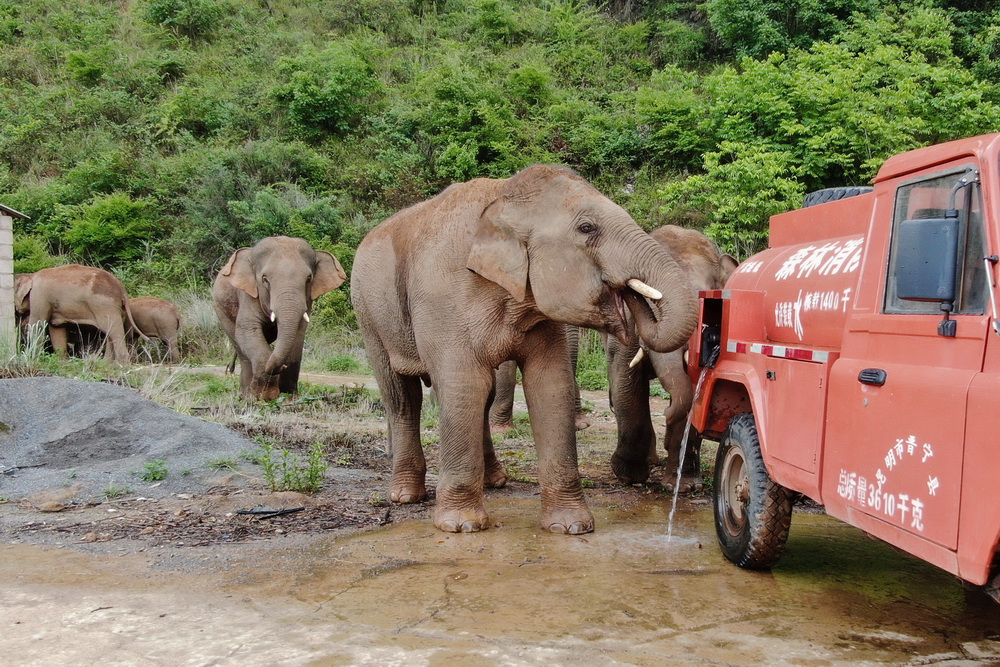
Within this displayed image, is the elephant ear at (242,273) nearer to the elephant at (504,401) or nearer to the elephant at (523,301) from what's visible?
the elephant at (504,401)

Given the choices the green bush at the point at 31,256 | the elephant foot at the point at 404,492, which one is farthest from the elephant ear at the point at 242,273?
the green bush at the point at 31,256

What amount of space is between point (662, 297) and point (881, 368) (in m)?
1.69

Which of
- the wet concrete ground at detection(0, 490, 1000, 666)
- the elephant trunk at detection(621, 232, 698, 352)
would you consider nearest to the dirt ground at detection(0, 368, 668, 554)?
the wet concrete ground at detection(0, 490, 1000, 666)

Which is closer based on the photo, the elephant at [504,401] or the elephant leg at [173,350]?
the elephant at [504,401]

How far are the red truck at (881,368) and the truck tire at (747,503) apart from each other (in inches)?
0.4

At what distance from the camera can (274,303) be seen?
13.1 m

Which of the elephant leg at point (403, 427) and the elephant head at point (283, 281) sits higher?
the elephant head at point (283, 281)

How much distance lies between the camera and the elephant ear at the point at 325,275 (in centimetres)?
1402

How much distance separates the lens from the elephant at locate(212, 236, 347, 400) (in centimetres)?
1305

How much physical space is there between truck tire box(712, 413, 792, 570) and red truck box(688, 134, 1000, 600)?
0.4 inches

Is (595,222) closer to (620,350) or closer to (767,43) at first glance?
(620,350)

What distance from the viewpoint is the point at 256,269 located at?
1378 cm

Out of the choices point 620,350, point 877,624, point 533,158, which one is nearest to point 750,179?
point 533,158

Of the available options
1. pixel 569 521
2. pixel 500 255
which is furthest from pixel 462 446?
pixel 500 255
